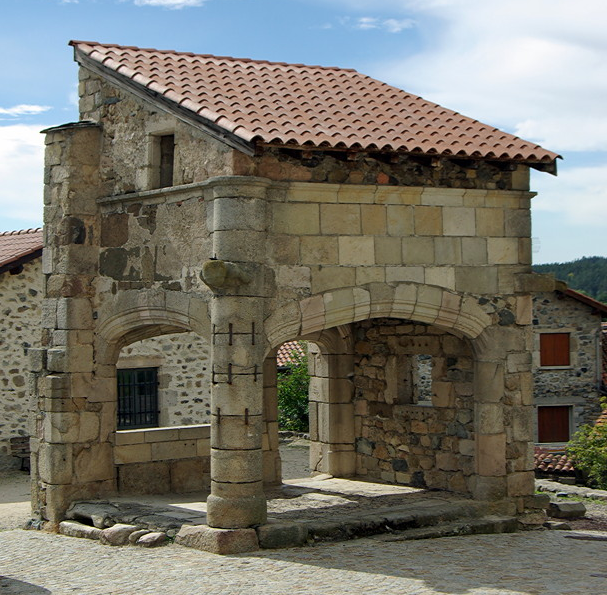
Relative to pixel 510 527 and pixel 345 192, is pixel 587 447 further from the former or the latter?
pixel 345 192

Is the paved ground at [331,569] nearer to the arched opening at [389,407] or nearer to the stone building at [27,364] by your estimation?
the arched opening at [389,407]

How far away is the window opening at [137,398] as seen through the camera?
19.5 meters

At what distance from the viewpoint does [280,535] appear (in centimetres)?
998

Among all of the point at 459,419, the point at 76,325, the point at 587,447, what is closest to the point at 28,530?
the point at 76,325

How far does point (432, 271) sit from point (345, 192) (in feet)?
4.18

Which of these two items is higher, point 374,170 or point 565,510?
point 374,170

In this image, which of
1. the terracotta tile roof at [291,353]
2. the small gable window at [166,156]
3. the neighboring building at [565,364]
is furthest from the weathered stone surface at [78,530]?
the neighboring building at [565,364]

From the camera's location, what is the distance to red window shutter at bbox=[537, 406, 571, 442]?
27594 mm

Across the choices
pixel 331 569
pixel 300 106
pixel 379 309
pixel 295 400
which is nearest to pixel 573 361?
pixel 295 400

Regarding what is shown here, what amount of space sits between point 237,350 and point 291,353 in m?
14.5

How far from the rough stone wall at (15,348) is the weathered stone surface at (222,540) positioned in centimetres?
876

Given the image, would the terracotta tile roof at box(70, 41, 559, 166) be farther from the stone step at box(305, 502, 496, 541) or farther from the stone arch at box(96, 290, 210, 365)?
the stone step at box(305, 502, 496, 541)

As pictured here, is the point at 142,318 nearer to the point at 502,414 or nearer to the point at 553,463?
the point at 502,414

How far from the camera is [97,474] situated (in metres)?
12.1
